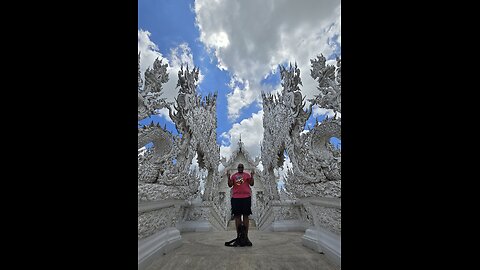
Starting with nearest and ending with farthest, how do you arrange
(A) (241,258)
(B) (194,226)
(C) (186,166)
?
1. (A) (241,258)
2. (C) (186,166)
3. (B) (194,226)

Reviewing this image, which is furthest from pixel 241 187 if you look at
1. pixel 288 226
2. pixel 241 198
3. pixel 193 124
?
pixel 288 226

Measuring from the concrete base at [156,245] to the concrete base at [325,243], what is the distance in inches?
72.2

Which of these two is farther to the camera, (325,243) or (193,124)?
(193,124)

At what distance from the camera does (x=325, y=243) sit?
2.48m

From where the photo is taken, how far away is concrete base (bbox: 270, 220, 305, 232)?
5.09 m

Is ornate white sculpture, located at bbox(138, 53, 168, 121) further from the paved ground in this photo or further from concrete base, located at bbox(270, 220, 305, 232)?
concrete base, located at bbox(270, 220, 305, 232)

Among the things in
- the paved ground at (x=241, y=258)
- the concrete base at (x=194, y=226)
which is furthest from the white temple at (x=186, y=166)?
the concrete base at (x=194, y=226)

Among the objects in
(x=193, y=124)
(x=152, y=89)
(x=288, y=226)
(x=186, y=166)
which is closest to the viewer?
(x=152, y=89)

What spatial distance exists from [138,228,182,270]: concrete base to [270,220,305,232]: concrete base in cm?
280

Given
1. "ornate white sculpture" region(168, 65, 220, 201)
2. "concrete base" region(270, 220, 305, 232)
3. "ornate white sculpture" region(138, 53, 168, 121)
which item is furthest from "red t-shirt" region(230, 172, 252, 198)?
"concrete base" region(270, 220, 305, 232)

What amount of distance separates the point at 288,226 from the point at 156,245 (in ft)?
11.7

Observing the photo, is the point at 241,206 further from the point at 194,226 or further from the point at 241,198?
the point at 194,226

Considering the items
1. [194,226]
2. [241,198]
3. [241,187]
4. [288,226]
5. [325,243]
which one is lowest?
[288,226]
